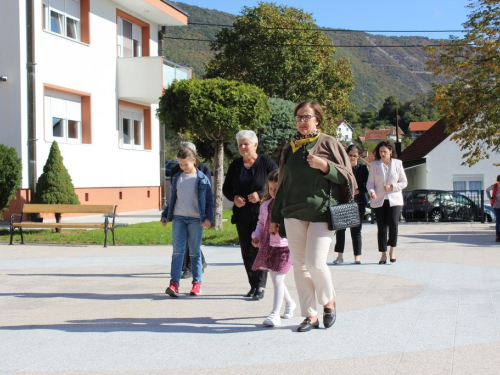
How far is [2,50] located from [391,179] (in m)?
13.5

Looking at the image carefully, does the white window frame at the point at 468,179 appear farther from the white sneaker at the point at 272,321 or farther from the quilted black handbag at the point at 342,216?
the quilted black handbag at the point at 342,216

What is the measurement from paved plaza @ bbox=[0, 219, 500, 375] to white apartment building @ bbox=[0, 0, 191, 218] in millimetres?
9500

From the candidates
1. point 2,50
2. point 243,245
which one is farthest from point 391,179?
point 2,50

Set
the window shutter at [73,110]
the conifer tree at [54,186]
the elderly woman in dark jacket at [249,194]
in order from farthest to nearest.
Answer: the window shutter at [73,110] < the conifer tree at [54,186] < the elderly woman in dark jacket at [249,194]

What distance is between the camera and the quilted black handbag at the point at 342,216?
5.96 metres

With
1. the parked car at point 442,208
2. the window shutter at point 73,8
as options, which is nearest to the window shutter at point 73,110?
the window shutter at point 73,8

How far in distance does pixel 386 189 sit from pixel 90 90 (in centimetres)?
1504

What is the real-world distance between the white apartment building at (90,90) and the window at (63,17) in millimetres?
33

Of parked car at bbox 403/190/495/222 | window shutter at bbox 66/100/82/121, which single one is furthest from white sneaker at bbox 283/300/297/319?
parked car at bbox 403/190/495/222

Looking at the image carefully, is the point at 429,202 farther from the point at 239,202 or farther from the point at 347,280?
the point at 239,202

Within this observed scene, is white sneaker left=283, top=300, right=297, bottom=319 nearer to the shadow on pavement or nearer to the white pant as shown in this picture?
the shadow on pavement

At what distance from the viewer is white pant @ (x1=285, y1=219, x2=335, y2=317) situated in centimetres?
611

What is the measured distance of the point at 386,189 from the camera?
35.9 ft

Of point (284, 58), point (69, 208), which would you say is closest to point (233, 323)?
point (69, 208)
